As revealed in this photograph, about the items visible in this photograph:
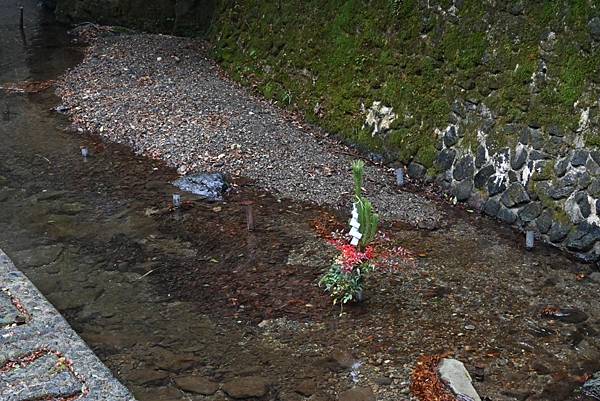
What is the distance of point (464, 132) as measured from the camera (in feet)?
30.6

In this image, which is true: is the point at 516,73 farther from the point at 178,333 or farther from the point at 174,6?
the point at 174,6

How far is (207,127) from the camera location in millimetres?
11227

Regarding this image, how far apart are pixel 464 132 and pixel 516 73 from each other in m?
1.03

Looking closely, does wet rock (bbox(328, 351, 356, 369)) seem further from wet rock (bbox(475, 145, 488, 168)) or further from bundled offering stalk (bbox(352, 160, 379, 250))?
wet rock (bbox(475, 145, 488, 168))

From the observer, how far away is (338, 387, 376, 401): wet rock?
5.72 meters

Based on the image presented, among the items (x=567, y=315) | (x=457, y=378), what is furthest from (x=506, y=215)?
(x=457, y=378)

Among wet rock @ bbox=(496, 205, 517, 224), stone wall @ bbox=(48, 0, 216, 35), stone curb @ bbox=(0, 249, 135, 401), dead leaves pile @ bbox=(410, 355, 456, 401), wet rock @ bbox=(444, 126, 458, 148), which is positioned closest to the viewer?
stone curb @ bbox=(0, 249, 135, 401)

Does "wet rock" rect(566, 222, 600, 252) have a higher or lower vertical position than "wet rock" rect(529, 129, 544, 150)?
lower

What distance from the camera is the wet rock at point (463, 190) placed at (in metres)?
9.15

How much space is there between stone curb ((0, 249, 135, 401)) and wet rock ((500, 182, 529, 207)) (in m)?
5.49

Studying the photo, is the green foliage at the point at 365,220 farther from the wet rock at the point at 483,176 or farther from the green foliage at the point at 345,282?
the wet rock at the point at 483,176

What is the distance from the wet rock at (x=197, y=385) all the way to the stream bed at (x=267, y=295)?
0.04 feet

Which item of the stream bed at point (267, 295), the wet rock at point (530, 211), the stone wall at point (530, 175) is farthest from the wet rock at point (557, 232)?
the wet rock at point (530, 211)

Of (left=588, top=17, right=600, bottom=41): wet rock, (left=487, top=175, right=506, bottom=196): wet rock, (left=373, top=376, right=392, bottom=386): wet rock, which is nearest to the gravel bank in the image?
(left=487, top=175, right=506, bottom=196): wet rock
